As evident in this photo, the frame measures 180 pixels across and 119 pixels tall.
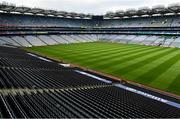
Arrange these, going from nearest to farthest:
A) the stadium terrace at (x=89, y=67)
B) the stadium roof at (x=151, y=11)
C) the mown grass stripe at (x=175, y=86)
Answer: the stadium terrace at (x=89, y=67)
the mown grass stripe at (x=175, y=86)
the stadium roof at (x=151, y=11)

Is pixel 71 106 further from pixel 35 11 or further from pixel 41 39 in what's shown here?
pixel 35 11

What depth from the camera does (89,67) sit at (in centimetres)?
3497

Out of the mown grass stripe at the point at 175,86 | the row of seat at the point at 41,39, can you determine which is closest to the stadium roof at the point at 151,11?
the row of seat at the point at 41,39

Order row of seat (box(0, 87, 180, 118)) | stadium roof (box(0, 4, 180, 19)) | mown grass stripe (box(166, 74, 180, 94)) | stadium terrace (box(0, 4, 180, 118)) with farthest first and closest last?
1. stadium roof (box(0, 4, 180, 19))
2. mown grass stripe (box(166, 74, 180, 94))
3. stadium terrace (box(0, 4, 180, 118))
4. row of seat (box(0, 87, 180, 118))

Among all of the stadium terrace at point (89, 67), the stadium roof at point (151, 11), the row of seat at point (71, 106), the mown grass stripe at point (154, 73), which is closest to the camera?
the row of seat at point (71, 106)

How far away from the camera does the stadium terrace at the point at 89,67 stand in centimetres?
1284

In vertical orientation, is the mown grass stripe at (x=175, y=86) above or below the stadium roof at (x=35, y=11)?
below

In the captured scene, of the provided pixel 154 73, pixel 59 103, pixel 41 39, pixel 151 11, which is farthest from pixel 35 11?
pixel 59 103

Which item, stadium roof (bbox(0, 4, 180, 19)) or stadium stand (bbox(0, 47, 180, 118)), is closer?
stadium stand (bbox(0, 47, 180, 118))

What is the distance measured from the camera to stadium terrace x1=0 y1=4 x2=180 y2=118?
42.1ft

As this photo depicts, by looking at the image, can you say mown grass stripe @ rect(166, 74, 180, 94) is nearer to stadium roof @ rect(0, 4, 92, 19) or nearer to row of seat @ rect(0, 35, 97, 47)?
row of seat @ rect(0, 35, 97, 47)

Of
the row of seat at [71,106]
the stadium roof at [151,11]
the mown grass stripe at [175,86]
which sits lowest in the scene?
the mown grass stripe at [175,86]

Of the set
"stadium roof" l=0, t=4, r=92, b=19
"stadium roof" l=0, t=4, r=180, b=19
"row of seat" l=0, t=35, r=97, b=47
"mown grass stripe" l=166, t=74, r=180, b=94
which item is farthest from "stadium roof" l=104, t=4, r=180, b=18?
"mown grass stripe" l=166, t=74, r=180, b=94

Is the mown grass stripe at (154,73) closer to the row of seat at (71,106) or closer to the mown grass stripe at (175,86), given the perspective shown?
the mown grass stripe at (175,86)
